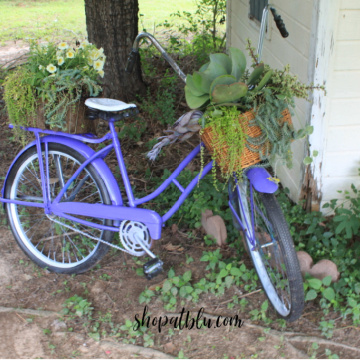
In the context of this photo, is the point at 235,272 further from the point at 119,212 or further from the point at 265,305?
the point at 119,212

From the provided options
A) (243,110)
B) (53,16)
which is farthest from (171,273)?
(53,16)

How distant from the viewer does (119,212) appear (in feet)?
9.75

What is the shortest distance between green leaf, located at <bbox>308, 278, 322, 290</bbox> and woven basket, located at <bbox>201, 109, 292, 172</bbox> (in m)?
0.91

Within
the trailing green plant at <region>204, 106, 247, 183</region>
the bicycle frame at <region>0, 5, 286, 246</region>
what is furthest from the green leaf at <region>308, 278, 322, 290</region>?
the trailing green plant at <region>204, 106, 247, 183</region>

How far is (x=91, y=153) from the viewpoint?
300 cm

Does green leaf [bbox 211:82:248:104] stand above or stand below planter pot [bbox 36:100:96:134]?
above

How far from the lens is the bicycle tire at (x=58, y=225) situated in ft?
10.2

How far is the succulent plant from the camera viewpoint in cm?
223

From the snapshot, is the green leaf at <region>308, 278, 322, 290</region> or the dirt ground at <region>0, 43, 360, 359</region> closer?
the dirt ground at <region>0, 43, 360, 359</region>

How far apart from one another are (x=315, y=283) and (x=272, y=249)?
0.33 metres

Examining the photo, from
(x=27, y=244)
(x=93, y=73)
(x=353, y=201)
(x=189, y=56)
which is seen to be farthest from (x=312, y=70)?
(x=189, y=56)

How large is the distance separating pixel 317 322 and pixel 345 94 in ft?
5.00

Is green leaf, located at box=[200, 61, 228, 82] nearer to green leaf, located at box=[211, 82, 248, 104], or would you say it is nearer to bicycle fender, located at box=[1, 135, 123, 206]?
green leaf, located at box=[211, 82, 248, 104]

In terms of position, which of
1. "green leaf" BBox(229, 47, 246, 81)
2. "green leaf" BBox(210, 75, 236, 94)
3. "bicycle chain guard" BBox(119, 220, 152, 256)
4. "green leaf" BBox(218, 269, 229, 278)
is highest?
"green leaf" BBox(229, 47, 246, 81)
